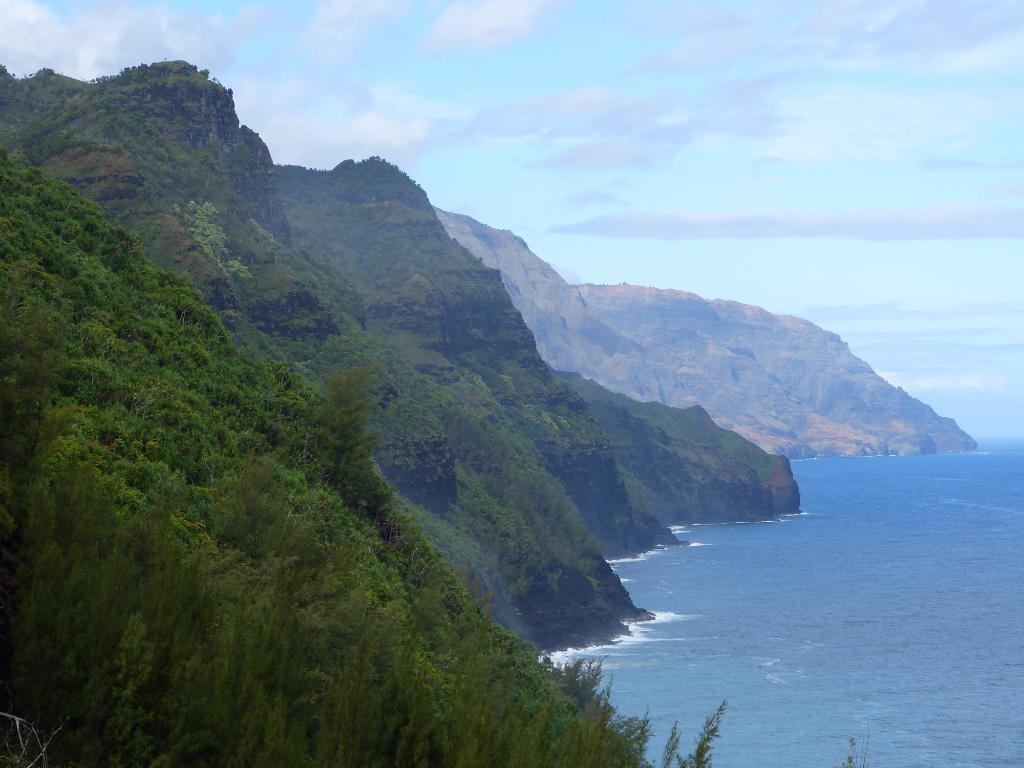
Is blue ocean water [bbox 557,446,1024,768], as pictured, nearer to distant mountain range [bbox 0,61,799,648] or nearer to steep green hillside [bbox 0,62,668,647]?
steep green hillside [bbox 0,62,668,647]

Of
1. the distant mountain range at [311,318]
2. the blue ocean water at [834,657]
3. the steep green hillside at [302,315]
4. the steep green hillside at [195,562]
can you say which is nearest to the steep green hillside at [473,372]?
the distant mountain range at [311,318]

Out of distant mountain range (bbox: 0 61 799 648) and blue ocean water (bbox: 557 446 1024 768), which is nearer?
blue ocean water (bbox: 557 446 1024 768)

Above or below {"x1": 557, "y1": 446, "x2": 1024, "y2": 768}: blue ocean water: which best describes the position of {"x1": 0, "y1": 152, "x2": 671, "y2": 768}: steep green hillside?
above

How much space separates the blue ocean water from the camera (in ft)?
278

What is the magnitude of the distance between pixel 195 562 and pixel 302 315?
88159 mm

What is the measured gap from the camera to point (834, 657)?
112812 mm

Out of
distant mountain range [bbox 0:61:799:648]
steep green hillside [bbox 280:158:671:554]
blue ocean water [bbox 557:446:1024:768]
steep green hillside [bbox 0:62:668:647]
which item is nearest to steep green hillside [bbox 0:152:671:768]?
distant mountain range [bbox 0:61:799:648]

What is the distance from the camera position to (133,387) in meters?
43.2

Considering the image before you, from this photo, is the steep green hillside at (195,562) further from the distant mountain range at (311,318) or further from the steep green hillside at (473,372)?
the steep green hillside at (473,372)

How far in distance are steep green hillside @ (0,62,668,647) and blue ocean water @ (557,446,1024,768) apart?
11625 mm

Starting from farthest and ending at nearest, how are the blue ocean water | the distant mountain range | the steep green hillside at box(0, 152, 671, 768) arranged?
the distant mountain range → the blue ocean water → the steep green hillside at box(0, 152, 671, 768)

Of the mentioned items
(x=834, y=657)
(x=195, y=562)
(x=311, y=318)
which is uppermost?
(x=311, y=318)

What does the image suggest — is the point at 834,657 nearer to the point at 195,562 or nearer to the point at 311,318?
the point at 311,318

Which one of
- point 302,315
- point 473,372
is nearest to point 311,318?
point 302,315
